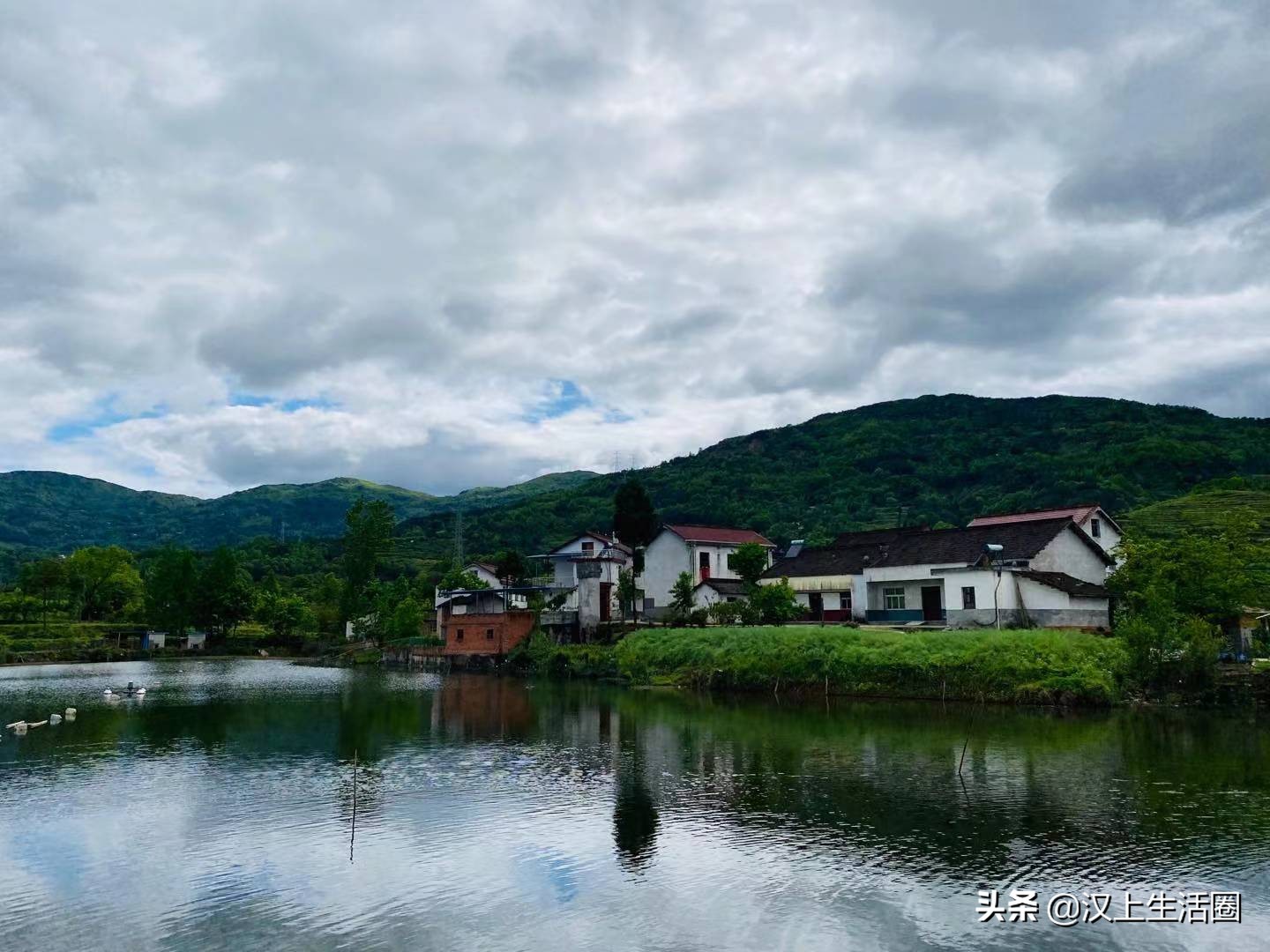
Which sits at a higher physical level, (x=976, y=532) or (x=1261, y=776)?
(x=976, y=532)

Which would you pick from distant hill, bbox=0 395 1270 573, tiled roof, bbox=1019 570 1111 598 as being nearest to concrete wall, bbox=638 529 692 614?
tiled roof, bbox=1019 570 1111 598

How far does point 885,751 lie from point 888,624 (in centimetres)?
2609

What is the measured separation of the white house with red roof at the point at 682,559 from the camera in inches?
2813

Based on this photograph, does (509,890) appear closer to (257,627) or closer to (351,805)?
(351,805)

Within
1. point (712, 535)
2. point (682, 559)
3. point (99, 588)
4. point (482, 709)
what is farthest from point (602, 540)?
point (99, 588)

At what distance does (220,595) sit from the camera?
108 m

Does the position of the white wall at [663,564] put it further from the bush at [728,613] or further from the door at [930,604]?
the door at [930,604]

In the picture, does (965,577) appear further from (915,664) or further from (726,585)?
(726,585)

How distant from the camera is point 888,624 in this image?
182 ft

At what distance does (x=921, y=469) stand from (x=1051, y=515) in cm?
9158

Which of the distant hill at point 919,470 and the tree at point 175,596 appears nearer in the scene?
the tree at point 175,596

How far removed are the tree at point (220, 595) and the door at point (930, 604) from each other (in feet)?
276

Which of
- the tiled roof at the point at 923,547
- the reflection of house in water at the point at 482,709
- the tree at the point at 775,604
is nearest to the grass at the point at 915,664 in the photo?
the tree at the point at 775,604

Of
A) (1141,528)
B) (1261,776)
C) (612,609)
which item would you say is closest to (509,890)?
(1261,776)
